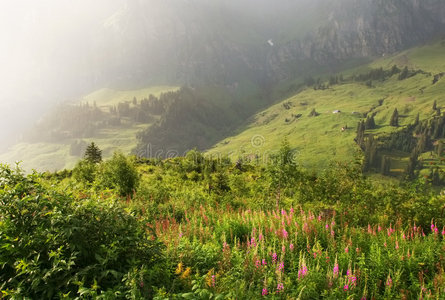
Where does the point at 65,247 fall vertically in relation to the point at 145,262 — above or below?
above

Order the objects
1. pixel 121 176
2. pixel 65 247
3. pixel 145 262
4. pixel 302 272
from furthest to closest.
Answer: pixel 121 176 → pixel 302 272 → pixel 145 262 → pixel 65 247

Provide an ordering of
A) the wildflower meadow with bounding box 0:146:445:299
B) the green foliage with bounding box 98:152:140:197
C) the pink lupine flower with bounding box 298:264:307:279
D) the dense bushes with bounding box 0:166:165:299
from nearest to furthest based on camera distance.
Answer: the dense bushes with bounding box 0:166:165:299 < the wildflower meadow with bounding box 0:146:445:299 < the pink lupine flower with bounding box 298:264:307:279 < the green foliage with bounding box 98:152:140:197

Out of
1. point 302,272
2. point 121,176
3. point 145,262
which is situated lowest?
point 121,176

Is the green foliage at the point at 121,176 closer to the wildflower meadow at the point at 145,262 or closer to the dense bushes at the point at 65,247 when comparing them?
the wildflower meadow at the point at 145,262

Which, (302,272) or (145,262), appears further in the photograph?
(302,272)

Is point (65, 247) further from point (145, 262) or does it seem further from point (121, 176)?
point (121, 176)

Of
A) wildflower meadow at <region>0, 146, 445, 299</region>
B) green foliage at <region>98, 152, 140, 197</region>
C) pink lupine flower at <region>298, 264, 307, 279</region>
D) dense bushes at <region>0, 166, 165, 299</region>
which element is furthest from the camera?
green foliage at <region>98, 152, 140, 197</region>

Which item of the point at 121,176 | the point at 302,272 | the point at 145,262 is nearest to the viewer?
the point at 145,262

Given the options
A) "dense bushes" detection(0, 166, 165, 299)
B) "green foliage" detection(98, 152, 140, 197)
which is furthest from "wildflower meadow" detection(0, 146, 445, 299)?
"green foliage" detection(98, 152, 140, 197)

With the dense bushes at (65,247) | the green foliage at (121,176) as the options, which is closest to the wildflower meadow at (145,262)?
the dense bushes at (65,247)

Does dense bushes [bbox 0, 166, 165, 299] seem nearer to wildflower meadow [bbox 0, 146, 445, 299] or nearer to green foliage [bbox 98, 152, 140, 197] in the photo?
wildflower meadow [bbox 0, 146, 445, 299]

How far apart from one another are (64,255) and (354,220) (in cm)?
1052

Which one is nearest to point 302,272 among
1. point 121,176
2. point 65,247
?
point 65,247

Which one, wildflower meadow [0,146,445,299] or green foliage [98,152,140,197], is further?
green foliage [98,152,140,197]
